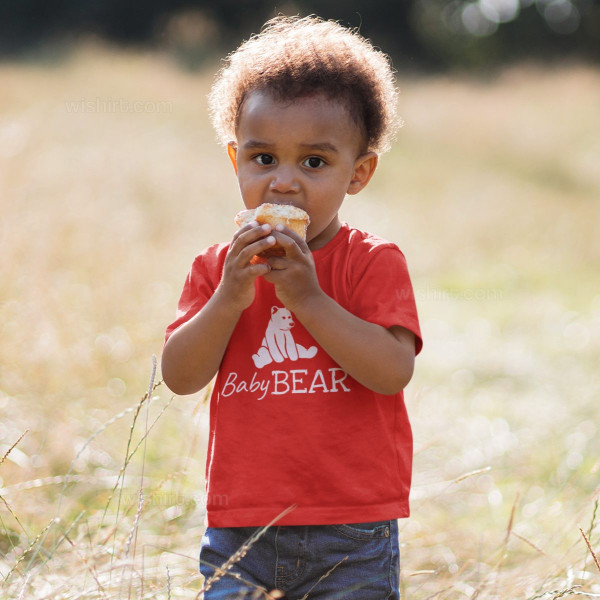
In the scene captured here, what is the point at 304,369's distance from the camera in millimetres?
1811

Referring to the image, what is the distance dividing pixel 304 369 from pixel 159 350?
2491mm

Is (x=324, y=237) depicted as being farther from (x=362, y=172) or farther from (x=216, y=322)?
(x=216, y=322)

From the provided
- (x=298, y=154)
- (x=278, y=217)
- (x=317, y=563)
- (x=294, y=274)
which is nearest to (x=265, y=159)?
(x=298, y=154)

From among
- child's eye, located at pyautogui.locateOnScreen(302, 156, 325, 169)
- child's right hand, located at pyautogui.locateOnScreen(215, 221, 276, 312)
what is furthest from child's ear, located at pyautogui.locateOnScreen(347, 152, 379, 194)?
child's right hand, located at pyautogui.locateOnScreen(215, 221, 276, 312)

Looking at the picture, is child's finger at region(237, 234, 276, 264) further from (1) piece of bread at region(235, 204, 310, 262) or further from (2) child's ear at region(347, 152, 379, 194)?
(2) child's ear at region(347, 152, 379, 194)

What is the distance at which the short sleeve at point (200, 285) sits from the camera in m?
1.90

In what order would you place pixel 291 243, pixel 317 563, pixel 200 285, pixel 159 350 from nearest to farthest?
pixel 291 243 < pixel 317 563 < pixel 200 285 < pixel 159 350

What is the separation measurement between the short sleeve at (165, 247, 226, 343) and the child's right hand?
0.51 ft

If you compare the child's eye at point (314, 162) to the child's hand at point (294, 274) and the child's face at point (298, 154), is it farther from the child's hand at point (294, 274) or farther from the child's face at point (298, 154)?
the child's hand at point (294, 274)

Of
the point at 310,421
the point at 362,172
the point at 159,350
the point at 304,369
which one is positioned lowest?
the point at 310,421

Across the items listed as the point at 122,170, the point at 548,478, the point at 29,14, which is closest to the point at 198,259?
the point at 548,478

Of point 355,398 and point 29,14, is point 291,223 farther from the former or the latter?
→ point 29,14

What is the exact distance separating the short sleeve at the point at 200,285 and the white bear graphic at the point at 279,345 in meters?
0.17

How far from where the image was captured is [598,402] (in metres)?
4.29
